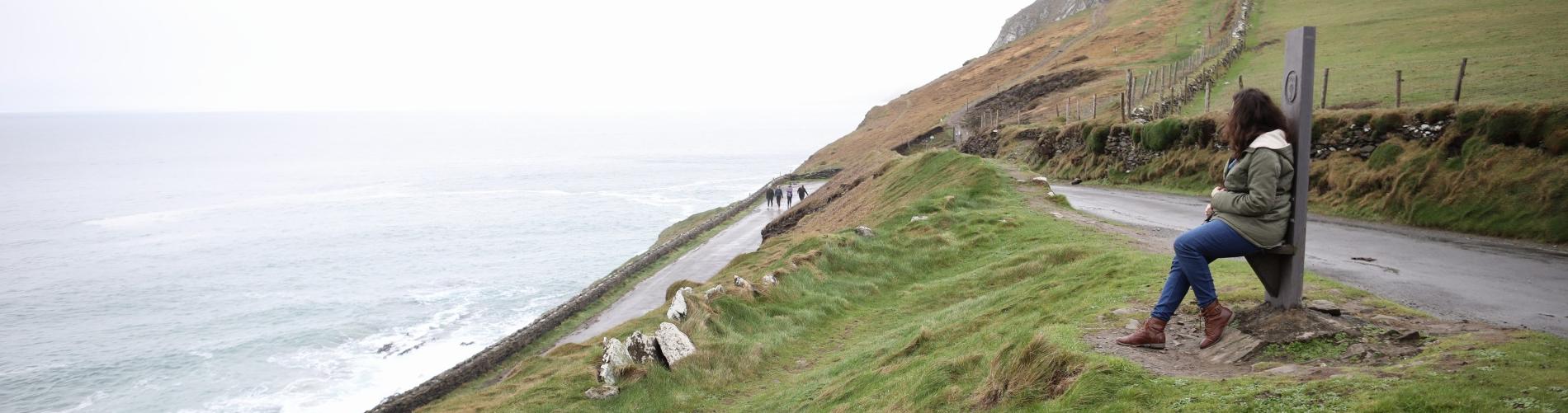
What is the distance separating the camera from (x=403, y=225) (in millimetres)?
77875

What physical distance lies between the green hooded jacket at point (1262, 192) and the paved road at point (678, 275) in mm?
16179

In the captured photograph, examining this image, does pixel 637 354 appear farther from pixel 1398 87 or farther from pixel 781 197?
pixel 781 197

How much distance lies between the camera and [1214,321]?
617cm

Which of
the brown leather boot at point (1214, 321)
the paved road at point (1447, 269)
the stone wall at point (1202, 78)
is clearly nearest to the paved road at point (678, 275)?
the paved road at point (1447, 269)

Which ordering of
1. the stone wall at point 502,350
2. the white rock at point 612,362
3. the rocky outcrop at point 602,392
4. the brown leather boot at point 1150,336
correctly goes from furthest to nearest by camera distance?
the stone wall at point 502,350 → the white rock at point 612,362 → the rocky outcrop at point 602,392 → the brown leather boot at point 1150,336

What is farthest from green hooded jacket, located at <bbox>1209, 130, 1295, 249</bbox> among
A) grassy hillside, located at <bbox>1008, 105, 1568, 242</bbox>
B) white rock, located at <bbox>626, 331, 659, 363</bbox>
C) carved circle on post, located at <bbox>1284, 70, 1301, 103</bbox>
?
grassy hillside, located at <bbox>1008, 105, 1568, 242</bbox>

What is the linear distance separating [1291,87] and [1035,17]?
491ft

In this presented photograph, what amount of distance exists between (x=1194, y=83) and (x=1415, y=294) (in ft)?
114

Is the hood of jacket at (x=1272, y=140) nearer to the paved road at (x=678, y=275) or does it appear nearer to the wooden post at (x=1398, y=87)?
the paved road at (x=678, y=275)

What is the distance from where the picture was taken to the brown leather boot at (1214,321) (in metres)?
6.13

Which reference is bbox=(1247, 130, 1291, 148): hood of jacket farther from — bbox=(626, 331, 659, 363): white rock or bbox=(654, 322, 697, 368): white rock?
bbox=(626, 331, 659, 363): white rock

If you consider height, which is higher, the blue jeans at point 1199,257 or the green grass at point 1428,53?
the green grass at point 1428,53

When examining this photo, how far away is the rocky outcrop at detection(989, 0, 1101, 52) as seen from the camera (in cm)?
13462

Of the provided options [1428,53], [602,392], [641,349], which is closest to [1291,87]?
[641,349]
